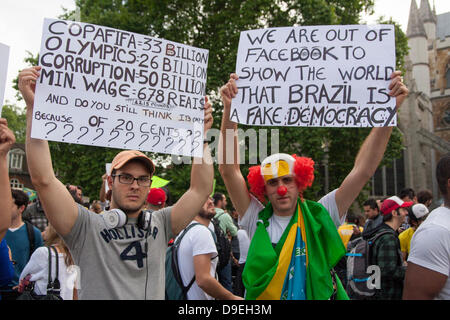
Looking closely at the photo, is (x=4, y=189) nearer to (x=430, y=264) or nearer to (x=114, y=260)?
(x=114, y=260)

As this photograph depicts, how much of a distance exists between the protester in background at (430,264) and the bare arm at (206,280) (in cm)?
151

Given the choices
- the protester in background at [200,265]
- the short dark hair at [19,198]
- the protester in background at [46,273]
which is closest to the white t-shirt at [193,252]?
the protester in background at [200,265]

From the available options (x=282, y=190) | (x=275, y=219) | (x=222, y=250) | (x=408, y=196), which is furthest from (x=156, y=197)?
(x=408, y=196)

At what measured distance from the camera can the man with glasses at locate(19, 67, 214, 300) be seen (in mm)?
2320

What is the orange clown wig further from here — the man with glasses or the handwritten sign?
the man with glasses

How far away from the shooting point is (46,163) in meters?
2.37

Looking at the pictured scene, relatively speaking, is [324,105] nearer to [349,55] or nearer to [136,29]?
[349,55]

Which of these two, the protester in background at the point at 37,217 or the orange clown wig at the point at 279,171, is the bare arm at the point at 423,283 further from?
the protester in background at the point at 37,217

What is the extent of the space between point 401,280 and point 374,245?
18.3 inches

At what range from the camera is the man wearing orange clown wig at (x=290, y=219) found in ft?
8.57

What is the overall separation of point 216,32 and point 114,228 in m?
15.0

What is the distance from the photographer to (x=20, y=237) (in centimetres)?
460

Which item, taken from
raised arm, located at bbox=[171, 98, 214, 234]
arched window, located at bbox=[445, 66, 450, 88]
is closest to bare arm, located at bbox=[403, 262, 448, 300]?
raised arm, located at bbox=[171, 98, 214, 234]

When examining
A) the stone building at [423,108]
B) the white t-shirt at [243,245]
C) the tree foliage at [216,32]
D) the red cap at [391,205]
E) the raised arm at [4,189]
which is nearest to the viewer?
the raised arm at [4,189]
